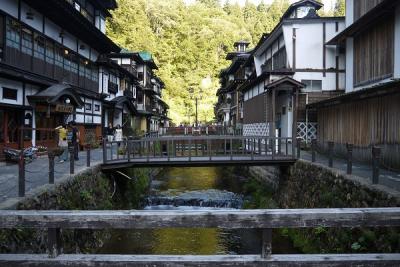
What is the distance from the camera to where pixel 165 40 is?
9038 centimetres

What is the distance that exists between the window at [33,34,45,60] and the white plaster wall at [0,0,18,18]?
2161 millimetres

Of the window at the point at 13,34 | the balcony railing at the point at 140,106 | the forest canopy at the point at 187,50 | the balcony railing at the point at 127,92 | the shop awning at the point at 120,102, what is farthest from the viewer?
the forest canopy at the point at 187,50

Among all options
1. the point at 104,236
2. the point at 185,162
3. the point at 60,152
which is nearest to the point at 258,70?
the point at 185,162

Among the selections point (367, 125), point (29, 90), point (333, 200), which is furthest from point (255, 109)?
point (333, 200)

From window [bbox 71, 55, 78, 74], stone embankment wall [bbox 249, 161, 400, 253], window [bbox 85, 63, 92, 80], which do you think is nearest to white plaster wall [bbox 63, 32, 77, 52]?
window [bbox 71, 55, 78, 74]

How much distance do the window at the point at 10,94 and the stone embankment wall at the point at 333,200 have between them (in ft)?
45.8

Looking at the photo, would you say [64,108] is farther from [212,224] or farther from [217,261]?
Answer: [217,261]

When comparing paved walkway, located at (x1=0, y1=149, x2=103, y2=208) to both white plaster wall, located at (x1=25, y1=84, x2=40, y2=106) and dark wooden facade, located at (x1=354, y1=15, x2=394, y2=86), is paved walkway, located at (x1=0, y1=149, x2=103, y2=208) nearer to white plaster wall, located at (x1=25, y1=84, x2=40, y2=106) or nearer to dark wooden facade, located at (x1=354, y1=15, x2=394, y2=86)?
white plaster wall, located at (x1=25, y1=84, x2=40, y2=106)

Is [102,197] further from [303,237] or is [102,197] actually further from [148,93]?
[148,93]

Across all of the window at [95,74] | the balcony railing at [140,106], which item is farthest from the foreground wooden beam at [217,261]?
the balcony railing at [140,106]

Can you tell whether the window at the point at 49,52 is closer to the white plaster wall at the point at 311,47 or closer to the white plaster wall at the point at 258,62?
the white plaster wall at the point at 311,47

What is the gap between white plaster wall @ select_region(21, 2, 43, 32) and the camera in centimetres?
1780

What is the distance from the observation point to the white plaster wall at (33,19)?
17798 mm

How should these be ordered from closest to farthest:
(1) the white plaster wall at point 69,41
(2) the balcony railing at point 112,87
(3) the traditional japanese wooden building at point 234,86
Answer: (1) the white plaster wall at point 69,41 < (2) the balcony railing at point 112,87 < (3) the traditional japanese wooden building at point 234,86
